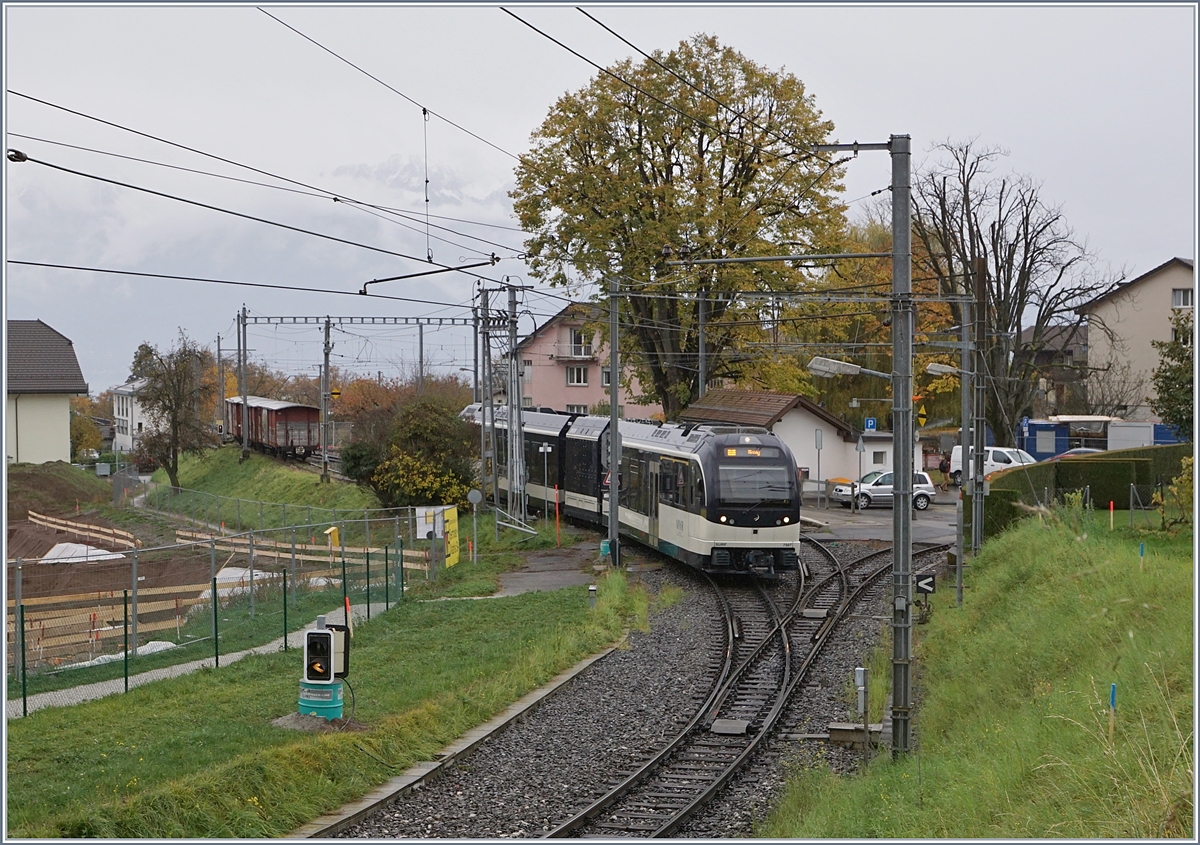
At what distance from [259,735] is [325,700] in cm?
95

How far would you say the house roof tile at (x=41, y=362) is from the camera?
44812 millimetres

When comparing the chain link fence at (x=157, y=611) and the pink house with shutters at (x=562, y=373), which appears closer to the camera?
the chain link fence at (x=157, y=611)

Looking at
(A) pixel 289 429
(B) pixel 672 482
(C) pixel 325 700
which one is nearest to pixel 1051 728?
(C) pixel 325 700

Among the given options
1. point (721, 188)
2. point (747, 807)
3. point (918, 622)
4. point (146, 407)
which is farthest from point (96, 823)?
point (146, 407)

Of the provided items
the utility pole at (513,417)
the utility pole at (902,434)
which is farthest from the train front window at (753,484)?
the utility pole at (902,434)

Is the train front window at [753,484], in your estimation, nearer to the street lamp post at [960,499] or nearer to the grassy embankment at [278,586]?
the street lamp post at [960,499]

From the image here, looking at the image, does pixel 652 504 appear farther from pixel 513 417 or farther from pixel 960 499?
pixel 513 417

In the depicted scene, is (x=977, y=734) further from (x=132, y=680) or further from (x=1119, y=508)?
(x=1119, y=508)

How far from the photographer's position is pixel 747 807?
39.8 ft

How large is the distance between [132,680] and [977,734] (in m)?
11.1

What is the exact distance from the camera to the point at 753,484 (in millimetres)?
24562

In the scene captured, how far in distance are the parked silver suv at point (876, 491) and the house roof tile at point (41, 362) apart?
28.0m

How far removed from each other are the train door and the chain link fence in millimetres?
5112

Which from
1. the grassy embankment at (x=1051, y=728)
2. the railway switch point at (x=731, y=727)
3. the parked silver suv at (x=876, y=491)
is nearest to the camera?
the grassy embankment at (x=1051, y=728)
